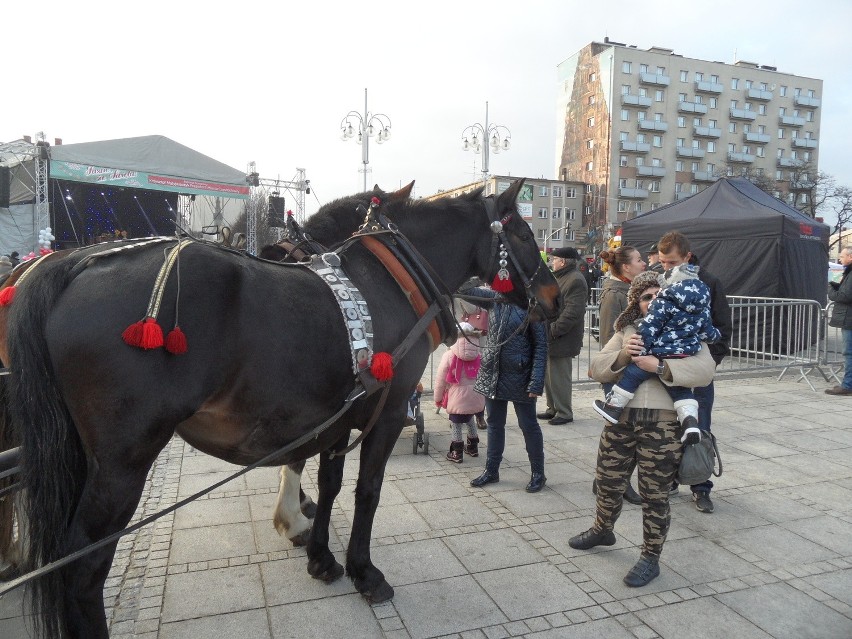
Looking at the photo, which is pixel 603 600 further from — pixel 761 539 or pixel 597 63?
pixel 597 63

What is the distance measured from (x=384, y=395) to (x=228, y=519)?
1.77 m

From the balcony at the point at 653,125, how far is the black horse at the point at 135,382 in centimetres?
6758

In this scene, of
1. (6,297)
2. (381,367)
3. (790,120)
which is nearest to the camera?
(6,297)

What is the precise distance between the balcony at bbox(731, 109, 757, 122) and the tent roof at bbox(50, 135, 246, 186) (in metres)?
68.8

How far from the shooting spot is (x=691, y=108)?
6406cm

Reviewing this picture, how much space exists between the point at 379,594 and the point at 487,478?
1.75 meters

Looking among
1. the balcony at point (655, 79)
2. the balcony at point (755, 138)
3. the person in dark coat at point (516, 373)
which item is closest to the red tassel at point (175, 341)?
the person in dark coat at point (516, 373)

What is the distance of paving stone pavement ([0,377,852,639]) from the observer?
2.63 metres

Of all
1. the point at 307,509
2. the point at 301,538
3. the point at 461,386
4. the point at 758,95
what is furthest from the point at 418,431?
the point at 758,95

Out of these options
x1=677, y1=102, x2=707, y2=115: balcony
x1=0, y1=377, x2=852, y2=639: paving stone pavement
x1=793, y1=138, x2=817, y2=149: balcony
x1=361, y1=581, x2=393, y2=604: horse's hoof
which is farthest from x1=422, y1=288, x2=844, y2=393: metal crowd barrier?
x1=793, y1=138, x2=817, y2=149: balcony

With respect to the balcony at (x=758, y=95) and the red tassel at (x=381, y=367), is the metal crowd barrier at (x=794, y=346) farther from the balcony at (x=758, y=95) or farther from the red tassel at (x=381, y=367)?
the balcony at (x=758, y=95)

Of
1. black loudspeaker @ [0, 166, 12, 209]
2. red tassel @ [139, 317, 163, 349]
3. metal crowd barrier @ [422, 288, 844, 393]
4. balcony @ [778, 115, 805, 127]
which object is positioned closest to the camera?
red tassel @ [139, 317, 163, 349]

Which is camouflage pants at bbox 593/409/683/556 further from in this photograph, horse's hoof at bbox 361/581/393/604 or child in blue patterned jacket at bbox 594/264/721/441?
horse's hoof at bbox 361/581/393/604

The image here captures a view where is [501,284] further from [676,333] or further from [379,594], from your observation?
Answer: [379,594]
